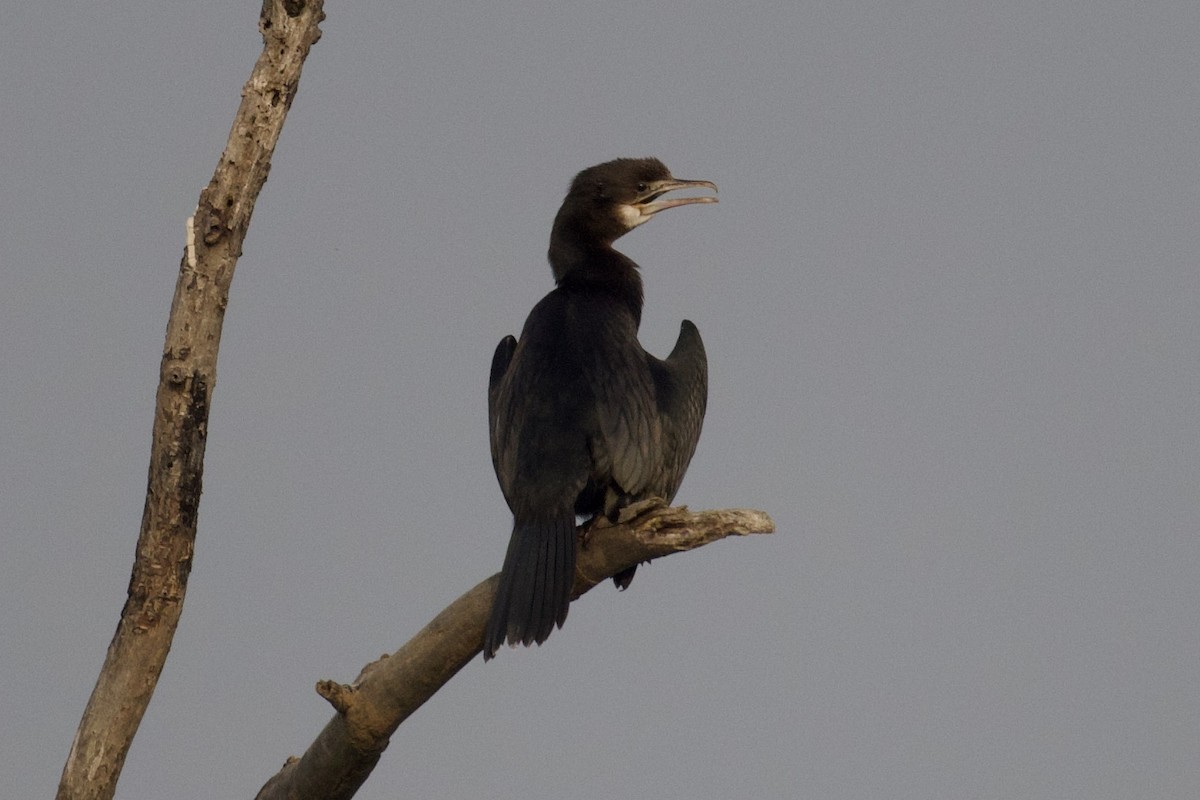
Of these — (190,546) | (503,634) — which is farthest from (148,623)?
(503,634)

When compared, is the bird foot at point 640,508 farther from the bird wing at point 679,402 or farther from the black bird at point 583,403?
the bird wing at point 679,402

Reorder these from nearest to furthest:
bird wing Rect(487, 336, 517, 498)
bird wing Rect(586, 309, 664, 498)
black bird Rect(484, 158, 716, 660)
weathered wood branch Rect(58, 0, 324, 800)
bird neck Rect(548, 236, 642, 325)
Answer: weathered wood branch Rect(58, 0, 324, 800), black bird Rect(484, 158, 716, 660), bird wing Rect(586, 309, 664, 498), bird wing Rect(487, 336, 517, 498), bird neck Rect(548, 236, 642, 325)

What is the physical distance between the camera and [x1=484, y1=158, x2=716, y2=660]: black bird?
5.20 meters

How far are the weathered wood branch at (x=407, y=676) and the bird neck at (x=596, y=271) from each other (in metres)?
1.40

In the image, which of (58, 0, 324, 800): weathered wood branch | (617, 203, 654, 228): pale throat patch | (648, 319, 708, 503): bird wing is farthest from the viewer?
(617, 203, 654, 228): pale throat patch

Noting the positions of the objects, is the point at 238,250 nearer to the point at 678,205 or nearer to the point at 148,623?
the point at 148,623

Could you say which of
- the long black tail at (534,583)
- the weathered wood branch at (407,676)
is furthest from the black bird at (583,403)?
the weathered wood branch at (407,676)

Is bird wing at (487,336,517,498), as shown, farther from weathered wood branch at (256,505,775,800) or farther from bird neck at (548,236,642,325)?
weathered wood branch at (256,505,775,800)

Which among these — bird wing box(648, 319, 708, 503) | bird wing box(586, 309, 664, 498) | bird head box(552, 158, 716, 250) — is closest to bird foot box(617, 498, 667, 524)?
bird wing box(586, 309, 664, 498)

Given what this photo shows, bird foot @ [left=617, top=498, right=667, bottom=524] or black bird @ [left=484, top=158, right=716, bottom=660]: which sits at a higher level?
black bird @ [left=484, top=158, right=716, bottom=660]

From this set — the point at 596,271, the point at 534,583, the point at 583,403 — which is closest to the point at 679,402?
the point at 583,403

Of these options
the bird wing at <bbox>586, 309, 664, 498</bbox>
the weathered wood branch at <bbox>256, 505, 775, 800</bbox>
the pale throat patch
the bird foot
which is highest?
the pale throat patch

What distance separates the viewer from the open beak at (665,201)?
668 centimetres

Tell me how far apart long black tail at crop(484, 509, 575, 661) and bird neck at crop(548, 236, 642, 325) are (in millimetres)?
1335
